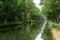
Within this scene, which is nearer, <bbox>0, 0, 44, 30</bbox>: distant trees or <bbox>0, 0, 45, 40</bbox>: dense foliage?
<bbox>0, 0, 45, 40</bbox>: dense foliage

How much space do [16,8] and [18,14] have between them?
15.2ft

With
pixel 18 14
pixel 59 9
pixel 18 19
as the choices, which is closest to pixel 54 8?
pixel 59 9

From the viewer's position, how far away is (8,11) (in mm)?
42188

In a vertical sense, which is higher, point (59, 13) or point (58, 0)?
point (58, 0)

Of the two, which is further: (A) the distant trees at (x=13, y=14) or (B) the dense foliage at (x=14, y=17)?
(A) the distant trees at (x=13, y=14)

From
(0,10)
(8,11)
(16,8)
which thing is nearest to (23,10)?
(16,8)

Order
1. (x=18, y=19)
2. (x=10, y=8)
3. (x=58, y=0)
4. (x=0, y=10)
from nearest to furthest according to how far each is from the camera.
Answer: (x=58, y=0) < (x=0, y=10) < (x=10, y=8) < (x=18, y=19)

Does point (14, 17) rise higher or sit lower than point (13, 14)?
lower

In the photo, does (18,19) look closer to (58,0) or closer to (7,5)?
(7,5)

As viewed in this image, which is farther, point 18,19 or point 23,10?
point 18,19

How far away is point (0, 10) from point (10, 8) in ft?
13.3


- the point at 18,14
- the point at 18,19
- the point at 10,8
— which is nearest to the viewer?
the point at 10,8

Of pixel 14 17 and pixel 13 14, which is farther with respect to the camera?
pixel 14 17

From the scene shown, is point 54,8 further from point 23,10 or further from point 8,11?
point 23,10
